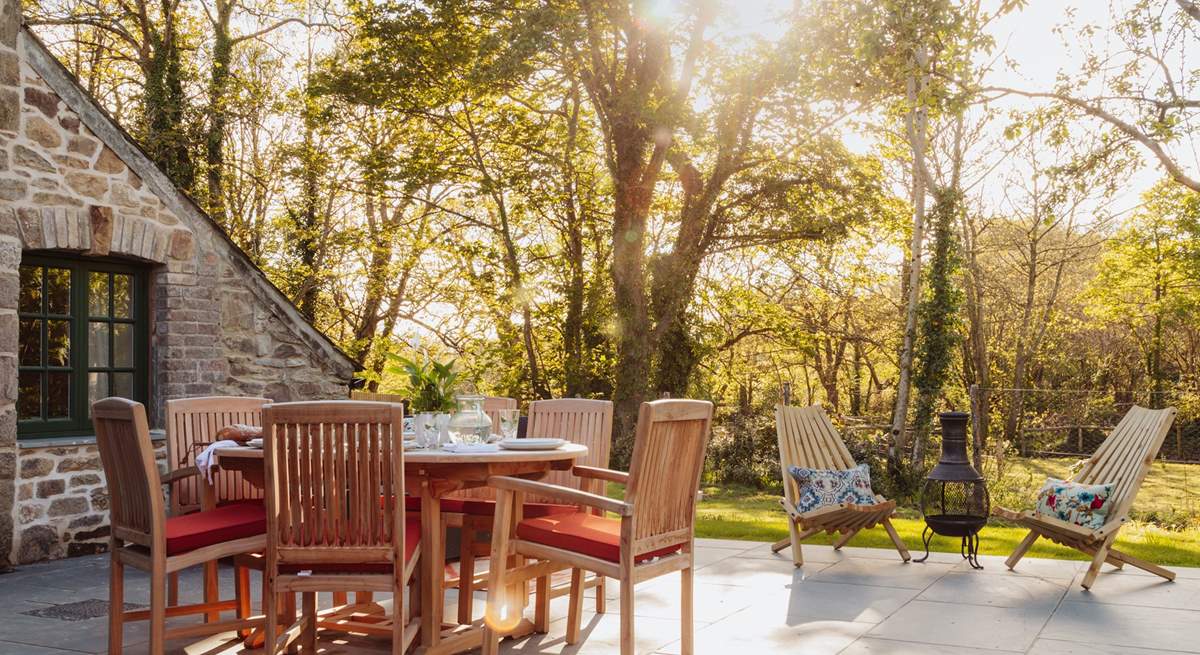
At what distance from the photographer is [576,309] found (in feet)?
49.2

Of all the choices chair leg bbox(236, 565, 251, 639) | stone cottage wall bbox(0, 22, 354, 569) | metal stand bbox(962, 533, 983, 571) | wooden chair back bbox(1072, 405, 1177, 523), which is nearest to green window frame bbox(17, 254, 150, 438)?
stone cottage wall bbox(0, 22, 354, 569)

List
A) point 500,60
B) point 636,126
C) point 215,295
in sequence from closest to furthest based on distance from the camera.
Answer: point 215,295 → point 500,60 → point 636,126

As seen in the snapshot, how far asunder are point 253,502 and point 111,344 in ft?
10.1

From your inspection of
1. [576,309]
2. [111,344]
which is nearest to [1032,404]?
[576,309]

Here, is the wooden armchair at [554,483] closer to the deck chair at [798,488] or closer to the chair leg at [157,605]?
A: the chair leg at [157,605]

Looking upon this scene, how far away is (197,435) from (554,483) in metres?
1.67

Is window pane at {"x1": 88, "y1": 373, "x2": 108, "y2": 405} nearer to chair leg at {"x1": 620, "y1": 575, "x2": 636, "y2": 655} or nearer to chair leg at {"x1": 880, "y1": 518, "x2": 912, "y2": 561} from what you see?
chair leg at {"x1": 620, "y1": 575, "x2": 636, "y2": 655}

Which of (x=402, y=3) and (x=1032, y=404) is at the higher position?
(x=402, y=3)

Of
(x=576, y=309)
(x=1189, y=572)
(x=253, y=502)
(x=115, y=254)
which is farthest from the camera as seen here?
(x=576, y=309)

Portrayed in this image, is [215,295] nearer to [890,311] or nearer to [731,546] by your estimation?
[731,546]

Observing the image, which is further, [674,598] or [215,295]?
[215,295]

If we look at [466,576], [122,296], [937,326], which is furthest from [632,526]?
[937,326]

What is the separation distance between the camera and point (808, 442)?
21.0 feet

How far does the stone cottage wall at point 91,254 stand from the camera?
19.2 feet
